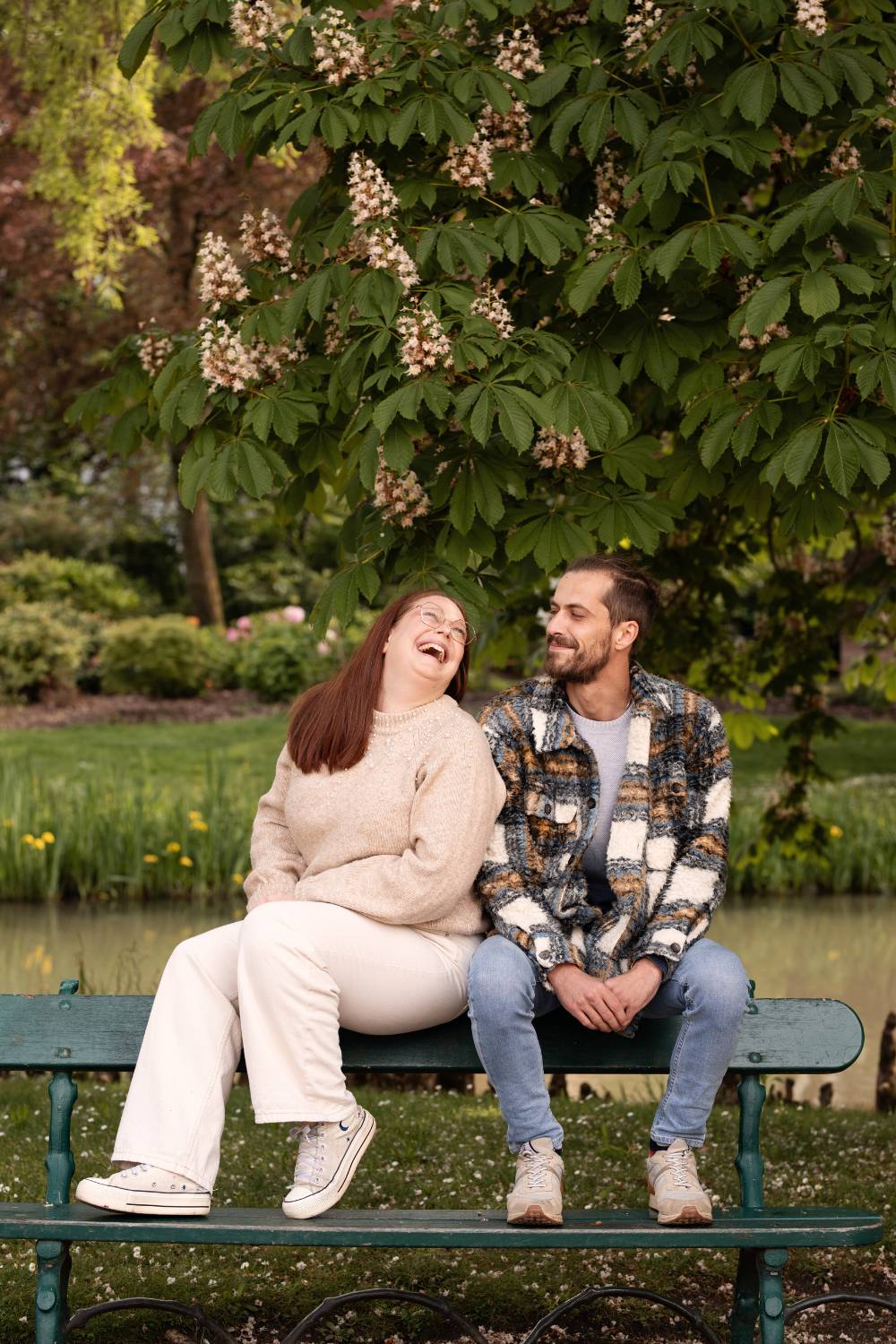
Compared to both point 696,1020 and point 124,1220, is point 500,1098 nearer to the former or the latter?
point 696,1020

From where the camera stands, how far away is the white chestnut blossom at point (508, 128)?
3824 millimetres

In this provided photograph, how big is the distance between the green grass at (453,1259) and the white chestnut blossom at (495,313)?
215 centimetres

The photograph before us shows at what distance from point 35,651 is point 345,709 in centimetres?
1413

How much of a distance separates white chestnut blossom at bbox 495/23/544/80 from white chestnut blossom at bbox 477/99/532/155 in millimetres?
73

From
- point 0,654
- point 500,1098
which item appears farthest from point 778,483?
point 0,654

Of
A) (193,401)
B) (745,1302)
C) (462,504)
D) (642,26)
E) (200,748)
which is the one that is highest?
(642,26)

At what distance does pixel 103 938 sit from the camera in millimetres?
8680

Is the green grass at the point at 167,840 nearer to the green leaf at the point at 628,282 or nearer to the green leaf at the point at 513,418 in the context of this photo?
the green leaf at the point at 628,282

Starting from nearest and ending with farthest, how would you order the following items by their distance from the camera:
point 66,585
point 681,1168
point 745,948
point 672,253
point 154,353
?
point 681,1168 < point 672,253 < point 154,353 < point 745,948 < point 66,585

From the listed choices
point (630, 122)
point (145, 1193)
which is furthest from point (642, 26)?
point (145, 1193)

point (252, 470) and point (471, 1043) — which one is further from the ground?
point (252, 470)

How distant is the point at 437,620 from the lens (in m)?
3.32

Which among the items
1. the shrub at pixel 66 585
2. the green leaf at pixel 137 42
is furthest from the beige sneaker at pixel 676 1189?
the shrub at pixel 66 585

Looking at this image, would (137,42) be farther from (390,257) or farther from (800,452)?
(800,452)
